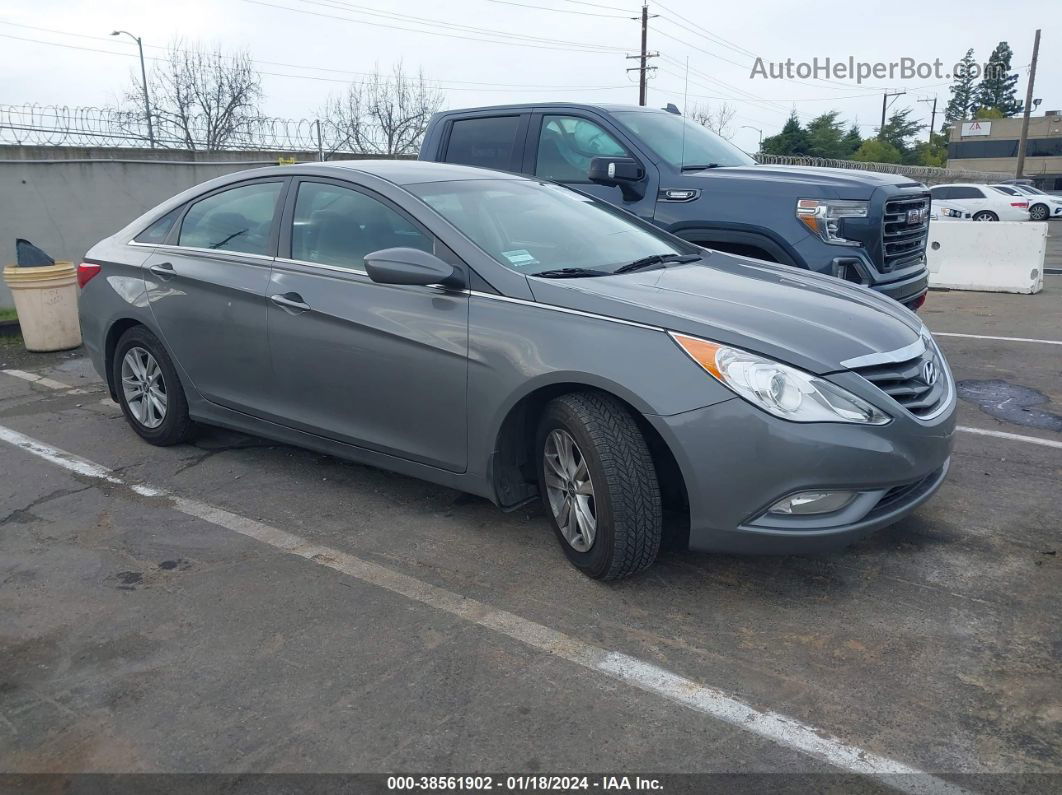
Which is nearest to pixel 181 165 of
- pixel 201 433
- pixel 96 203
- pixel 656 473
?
pixel 96 203

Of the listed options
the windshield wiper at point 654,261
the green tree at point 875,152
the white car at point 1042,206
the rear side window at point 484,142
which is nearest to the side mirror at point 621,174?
the rear side window at point 484,142

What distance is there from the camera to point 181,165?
550 inches

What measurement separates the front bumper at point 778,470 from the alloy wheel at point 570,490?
0.40 metres

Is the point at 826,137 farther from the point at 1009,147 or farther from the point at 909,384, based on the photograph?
the point at 909,384

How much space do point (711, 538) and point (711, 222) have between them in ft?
11.2

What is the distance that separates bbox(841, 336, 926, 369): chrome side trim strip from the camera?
11.2 feet

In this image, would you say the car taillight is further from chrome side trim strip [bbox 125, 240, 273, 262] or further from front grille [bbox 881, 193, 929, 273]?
front grille [bbox 881, 193, 929, 273]

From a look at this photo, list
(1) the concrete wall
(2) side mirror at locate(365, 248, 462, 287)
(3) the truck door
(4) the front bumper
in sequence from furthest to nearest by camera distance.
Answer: (1) the concrete wall, (3) the truck door, (2) side mirror at locate(365, 248, 462, 287), (4) the front bumper

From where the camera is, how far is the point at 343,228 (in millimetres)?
4477

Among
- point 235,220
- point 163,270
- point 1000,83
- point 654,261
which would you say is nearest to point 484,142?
point 235,220

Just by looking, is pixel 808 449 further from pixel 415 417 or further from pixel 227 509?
pixel 227 509

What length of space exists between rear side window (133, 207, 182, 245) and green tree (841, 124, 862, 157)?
167ft

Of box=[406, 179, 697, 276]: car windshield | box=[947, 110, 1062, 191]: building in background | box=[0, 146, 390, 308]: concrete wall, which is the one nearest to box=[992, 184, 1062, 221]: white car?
box=[0, 146, 390, 308]: concrete wall

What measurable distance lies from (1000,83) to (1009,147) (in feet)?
111
